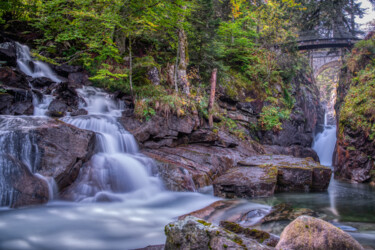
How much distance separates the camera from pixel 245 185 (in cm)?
717

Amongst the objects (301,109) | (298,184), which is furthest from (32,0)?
(301,109)

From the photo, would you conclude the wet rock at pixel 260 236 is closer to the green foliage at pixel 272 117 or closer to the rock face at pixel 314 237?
the rock face at pixel 314 237

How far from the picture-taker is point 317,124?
21531mm

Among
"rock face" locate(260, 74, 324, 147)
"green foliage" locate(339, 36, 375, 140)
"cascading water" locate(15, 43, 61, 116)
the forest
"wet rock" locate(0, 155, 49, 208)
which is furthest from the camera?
"rock face" locate(260, 74, 324, 147)

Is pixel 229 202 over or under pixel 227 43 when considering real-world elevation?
under

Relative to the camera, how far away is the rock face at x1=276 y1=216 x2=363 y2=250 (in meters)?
2.91

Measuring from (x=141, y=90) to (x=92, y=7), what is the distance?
153 inches

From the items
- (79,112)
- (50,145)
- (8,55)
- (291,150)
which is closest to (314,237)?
(50,145)

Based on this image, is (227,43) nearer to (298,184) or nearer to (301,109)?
(301,109)

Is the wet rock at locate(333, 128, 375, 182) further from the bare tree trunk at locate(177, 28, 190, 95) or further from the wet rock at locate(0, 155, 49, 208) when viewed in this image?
the wet rock at locate(0, 155, 49, 208)

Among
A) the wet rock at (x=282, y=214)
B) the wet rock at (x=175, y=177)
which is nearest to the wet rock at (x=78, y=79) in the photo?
the wet rock at (x=175, y=177)

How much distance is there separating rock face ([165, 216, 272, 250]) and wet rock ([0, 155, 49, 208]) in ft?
13.1

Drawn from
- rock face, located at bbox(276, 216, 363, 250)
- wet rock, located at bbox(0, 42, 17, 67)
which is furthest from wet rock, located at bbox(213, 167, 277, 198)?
wet rock, located at bbox(0, 42, 17, 67)

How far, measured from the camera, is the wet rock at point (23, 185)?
5.28 meters
